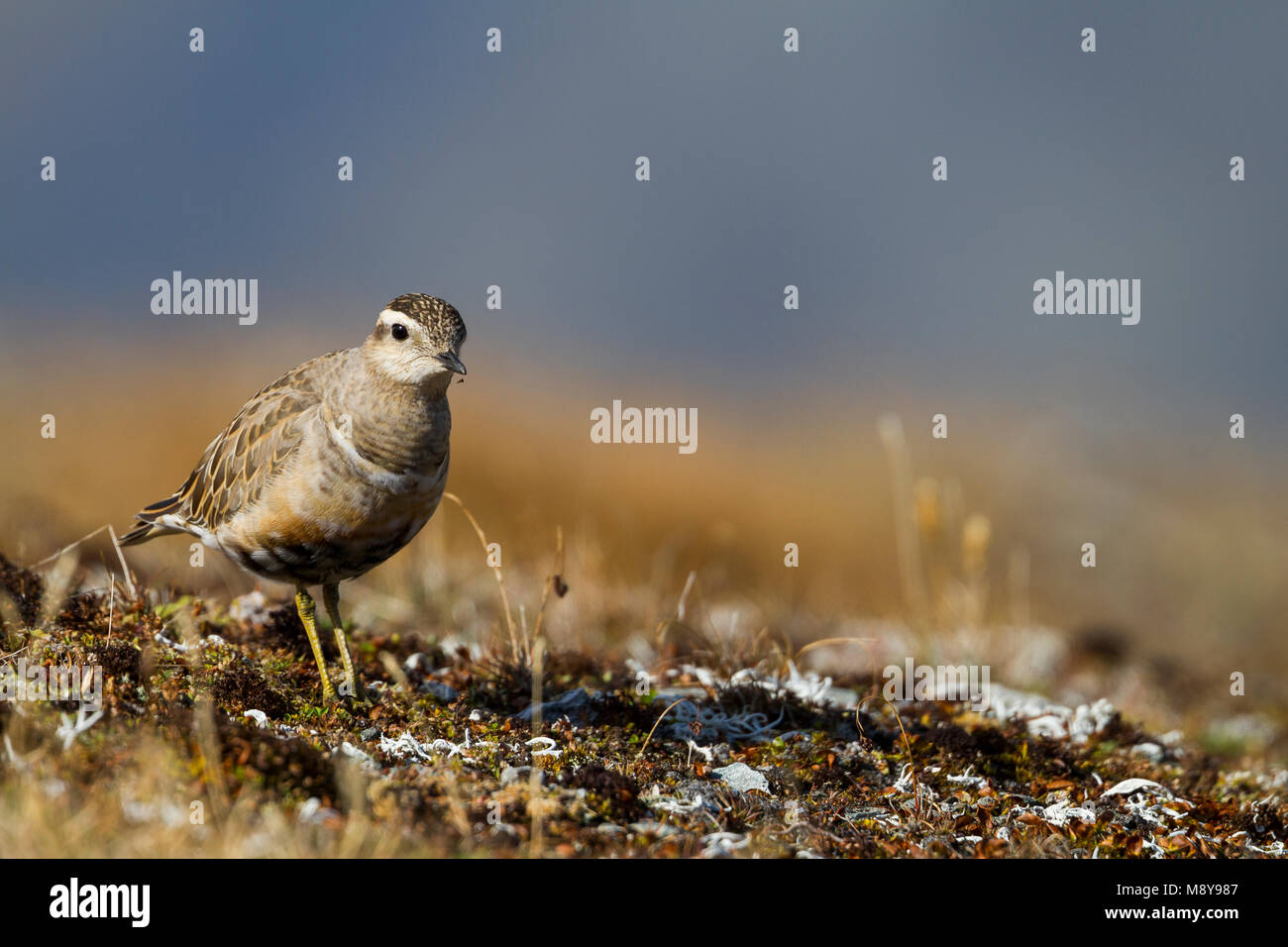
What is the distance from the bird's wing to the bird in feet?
0.04

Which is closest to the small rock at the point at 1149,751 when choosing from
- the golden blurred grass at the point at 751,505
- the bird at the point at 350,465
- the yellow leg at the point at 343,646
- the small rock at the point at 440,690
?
the golden blurred grass at the point at 751,505

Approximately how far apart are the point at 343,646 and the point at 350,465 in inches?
48.5

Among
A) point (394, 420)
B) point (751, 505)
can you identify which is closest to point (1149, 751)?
point (394, 420)

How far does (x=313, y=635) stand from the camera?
7.25m

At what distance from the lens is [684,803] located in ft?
20.2

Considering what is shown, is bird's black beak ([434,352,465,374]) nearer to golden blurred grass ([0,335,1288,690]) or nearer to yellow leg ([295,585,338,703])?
yellow leg ([295,585,338,703])

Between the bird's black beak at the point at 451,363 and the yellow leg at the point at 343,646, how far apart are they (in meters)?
1.80

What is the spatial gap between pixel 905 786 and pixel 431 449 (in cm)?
367

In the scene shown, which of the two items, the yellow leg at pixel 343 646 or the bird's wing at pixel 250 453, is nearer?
the yellow leg at pixel 343 646

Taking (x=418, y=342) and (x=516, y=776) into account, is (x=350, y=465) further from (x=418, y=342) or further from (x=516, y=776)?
(x=516, y=776)

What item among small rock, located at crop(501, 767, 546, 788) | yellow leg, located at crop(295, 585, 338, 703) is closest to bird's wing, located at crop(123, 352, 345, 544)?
yellow leg, located at crop(295, 585, 338, 703)

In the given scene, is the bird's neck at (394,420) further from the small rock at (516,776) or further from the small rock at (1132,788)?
the small rock at (1132,788)

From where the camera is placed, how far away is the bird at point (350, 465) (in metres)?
6.92

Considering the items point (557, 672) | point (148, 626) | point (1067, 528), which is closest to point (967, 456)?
point (1067, 528)
